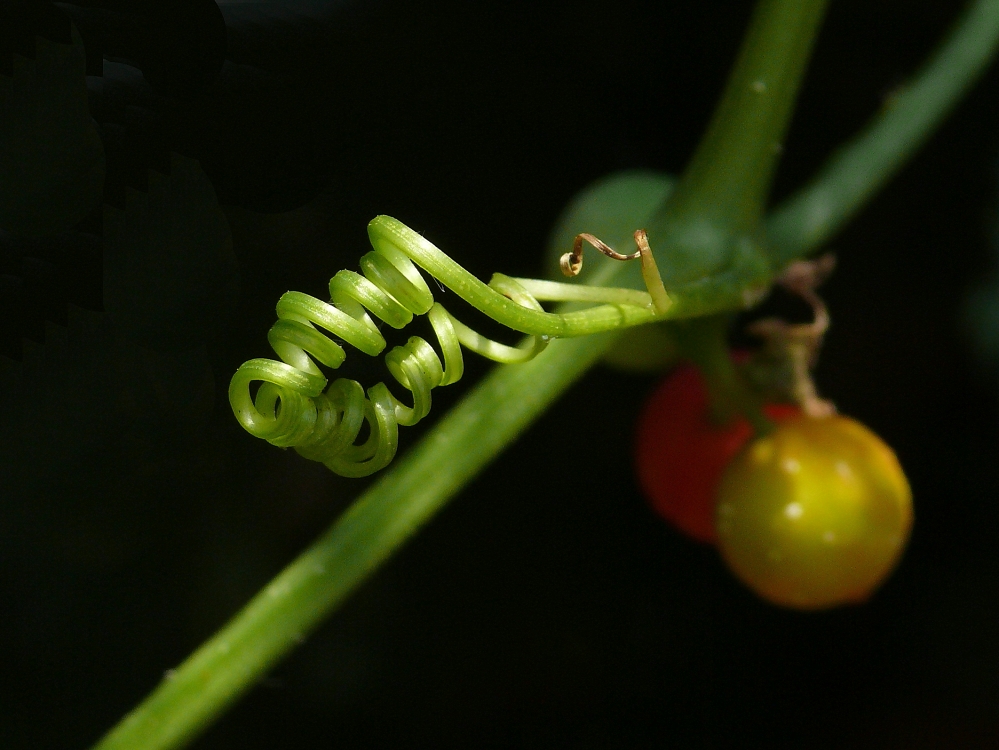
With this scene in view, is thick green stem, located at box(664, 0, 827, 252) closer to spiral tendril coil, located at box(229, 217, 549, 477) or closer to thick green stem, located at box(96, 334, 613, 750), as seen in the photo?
thick green stem, located at box(96, 334, 613, 750)

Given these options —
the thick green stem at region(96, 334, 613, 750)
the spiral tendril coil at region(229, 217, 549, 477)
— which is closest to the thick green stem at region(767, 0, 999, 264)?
the thick green stem at region(96, 334, 613, 750)

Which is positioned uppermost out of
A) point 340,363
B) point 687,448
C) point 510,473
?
point 340,363

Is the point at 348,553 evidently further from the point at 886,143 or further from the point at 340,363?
the point at 886,143

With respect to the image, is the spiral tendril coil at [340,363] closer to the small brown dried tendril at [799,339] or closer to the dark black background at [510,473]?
the dark black background at [510,473]

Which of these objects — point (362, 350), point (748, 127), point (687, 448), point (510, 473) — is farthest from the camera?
point (510, 473)

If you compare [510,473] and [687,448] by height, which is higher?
[687,448]

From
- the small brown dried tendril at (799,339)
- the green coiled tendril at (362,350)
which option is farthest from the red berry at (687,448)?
the green coiled tendril at (362,350)

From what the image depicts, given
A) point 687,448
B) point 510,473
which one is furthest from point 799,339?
point 510,473
